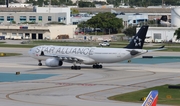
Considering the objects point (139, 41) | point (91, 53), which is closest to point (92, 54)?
point (91, 53)

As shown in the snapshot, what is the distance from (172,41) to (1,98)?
4465 inches

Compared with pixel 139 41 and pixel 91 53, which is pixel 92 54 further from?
pixel 139 41

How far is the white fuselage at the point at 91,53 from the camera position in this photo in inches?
3227

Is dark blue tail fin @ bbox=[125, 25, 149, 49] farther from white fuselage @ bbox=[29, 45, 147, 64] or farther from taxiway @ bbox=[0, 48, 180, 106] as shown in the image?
taxiway @ bbox=[0, 48, 180, 106]

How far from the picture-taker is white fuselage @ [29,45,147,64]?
82.0m

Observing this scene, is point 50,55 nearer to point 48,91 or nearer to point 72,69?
point 72,69

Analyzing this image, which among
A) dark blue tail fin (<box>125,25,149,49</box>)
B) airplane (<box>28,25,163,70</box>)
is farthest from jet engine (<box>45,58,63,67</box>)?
dark blue tail fin (<box>125,25,149,49</box>)

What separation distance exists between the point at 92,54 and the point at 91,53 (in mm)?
210

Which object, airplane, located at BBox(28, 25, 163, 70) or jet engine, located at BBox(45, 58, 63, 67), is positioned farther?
jet engine, located at BBox(45, 58, 63, 67)

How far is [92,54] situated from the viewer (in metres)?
84.4

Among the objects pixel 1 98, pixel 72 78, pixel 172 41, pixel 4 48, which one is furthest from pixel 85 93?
pixel 172 41

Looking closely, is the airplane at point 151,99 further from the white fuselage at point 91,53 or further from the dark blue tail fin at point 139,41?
the dark blue tail fin at point 139,41

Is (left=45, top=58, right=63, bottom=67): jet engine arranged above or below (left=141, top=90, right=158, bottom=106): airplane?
below

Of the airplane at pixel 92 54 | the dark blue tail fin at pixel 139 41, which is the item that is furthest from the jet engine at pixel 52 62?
the dark blue tail fin at pixel 139 41
